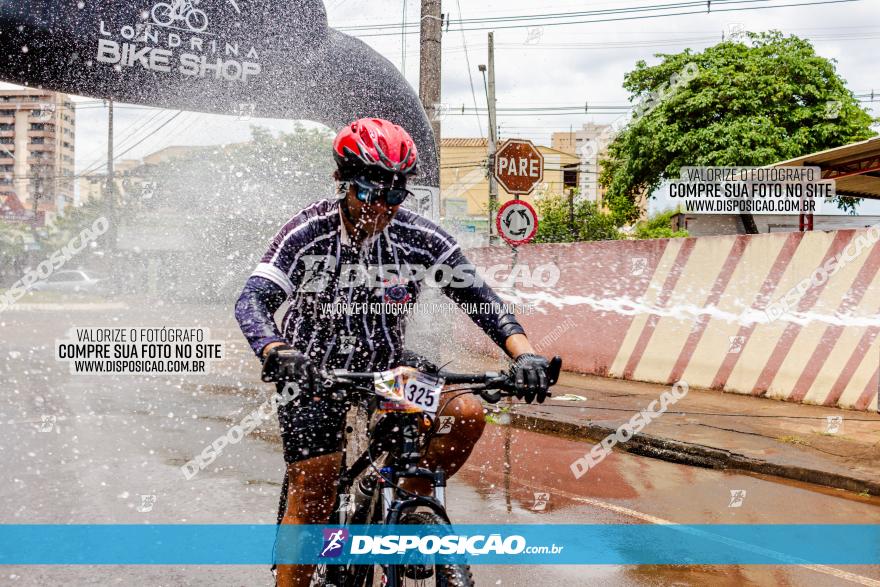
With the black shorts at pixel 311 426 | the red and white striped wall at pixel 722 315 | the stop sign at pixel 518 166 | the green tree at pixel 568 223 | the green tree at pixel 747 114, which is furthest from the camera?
the green tree at pixel 747 114

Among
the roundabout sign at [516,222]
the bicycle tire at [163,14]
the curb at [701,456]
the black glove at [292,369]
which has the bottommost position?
the curb at [701,456]

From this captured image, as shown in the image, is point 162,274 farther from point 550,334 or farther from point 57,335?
point 550,334

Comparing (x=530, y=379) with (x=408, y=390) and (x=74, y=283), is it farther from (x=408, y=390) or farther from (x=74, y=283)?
(x=74, y=283)

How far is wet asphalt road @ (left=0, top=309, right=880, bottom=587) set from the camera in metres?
4.46

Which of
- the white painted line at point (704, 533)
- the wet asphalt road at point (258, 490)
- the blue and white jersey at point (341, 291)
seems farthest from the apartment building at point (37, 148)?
the blue and white jersey at point (341, 291)

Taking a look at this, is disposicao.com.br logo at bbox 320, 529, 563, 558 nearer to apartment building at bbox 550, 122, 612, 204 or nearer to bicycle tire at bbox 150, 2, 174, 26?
bicycle tire at bbox 150, 2, 174, 26

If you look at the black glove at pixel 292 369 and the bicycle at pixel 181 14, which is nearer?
the black glove at pixel 292 369

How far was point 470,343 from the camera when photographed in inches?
604

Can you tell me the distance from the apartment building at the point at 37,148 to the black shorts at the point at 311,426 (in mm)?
9642

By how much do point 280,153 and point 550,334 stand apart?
8.64 m

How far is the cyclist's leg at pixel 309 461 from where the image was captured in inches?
117

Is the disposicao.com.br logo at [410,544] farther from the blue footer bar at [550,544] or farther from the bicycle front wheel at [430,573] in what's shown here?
the blue footer bar at [550,544]

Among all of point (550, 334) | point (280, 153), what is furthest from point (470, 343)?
point (280, 153)

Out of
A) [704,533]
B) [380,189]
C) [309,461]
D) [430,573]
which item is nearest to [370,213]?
[380,189]
